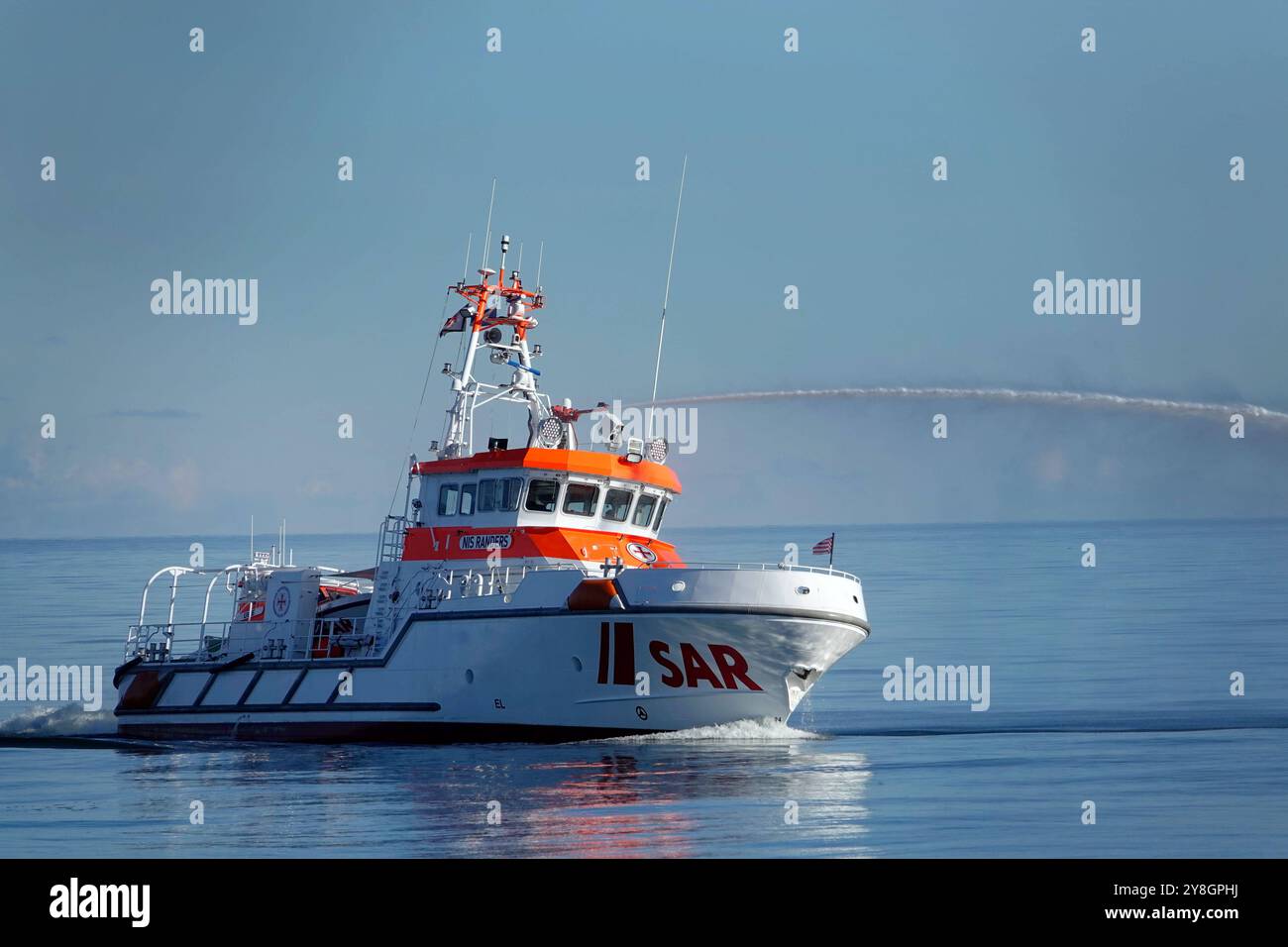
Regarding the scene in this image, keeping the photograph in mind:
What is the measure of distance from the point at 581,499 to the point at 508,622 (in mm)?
3305

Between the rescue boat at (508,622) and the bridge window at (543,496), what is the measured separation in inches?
1.4

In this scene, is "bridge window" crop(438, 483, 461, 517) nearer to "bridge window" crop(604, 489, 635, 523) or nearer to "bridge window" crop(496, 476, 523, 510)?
"bridge window" crop(496, 476, 523, 510)

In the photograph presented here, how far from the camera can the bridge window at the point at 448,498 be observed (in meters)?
30.1

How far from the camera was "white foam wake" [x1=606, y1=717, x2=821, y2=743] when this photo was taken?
26.3 m

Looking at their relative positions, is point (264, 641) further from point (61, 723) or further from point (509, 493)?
point (509, 493)

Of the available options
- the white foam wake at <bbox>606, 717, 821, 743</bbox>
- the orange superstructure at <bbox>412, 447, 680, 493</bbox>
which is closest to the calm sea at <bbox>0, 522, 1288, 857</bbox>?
the white foam wake at <bbox>606, 717, 821, 743</bbox>

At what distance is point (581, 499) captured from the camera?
96.8 ft

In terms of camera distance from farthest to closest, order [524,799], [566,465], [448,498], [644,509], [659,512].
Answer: [659,512], [644,509], [448,498], [566,465], [524,799]

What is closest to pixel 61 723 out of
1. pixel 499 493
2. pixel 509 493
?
pixel 499 493

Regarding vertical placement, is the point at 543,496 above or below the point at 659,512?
above

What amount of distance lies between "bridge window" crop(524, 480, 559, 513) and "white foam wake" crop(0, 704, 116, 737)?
38.5 ft
